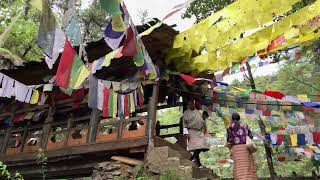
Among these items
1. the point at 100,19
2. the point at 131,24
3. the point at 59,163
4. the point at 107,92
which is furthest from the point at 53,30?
the point at 100,19

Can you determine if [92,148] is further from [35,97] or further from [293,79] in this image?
[293,79]

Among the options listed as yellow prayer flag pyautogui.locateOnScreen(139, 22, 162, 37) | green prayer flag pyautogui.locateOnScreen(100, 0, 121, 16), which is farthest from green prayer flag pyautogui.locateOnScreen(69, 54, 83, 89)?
green prayer flag pyautogui.locateOnScreen(100, 0, 121, 16)

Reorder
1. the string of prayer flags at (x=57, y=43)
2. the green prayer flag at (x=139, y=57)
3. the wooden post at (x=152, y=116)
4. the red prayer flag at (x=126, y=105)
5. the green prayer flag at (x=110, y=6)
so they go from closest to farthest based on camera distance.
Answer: the green prayer flag at (x=110, y=6) < the string of prayer flags at (x=57, y=43) < the green prayer flag at (x=139, y=57) < the wooden post at (x=152, y=116) < the red prayer flag at (x=126, y=105)

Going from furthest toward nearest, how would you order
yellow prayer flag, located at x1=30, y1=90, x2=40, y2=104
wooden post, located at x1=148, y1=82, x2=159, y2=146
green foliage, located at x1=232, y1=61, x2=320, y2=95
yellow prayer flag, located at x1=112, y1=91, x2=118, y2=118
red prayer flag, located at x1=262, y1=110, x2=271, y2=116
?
green foliage, located at x1=232, y1=61, x2=320, y2=95 < red prayer flag, located at x1=262, y1=110, x2=271, y2=116 < yellow prayer flag, located at x1=30, y1=90, x2=40, y2=104 < yellow prayer flag, located at x1=112, y1=91, x2=118, y2=118 < wooden post, located at x1=148, y1=82, x2=159, y2=146

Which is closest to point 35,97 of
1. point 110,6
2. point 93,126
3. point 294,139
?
point 93,126

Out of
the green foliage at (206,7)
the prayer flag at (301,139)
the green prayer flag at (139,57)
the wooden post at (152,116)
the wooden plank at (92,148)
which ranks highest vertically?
the green foliage at (206,7)

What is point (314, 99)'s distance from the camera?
34.6ft

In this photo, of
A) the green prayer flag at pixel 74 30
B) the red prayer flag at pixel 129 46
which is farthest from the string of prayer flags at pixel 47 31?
the red prayer flag at pixel 129 46

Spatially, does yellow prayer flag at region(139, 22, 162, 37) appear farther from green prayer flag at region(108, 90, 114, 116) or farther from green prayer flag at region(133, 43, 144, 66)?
green prayer flag at region(108, 90, 114, 116)

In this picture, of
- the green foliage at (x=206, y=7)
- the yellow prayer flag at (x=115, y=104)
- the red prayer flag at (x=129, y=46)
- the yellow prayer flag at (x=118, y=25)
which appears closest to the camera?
the yellow prayer flag at (x=118, y=25)

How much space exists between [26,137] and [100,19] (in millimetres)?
10815

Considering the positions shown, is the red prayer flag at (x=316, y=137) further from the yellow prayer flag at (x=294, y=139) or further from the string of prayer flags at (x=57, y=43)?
the string of prayer flags at (x=57, y=43)

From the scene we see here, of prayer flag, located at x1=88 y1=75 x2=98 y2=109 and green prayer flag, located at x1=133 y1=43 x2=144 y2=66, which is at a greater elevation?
green prayer flag, located at x1=133 y1=43 x2=144 y2=66

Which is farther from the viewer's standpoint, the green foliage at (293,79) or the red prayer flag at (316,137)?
the green foliage at (293,79)
